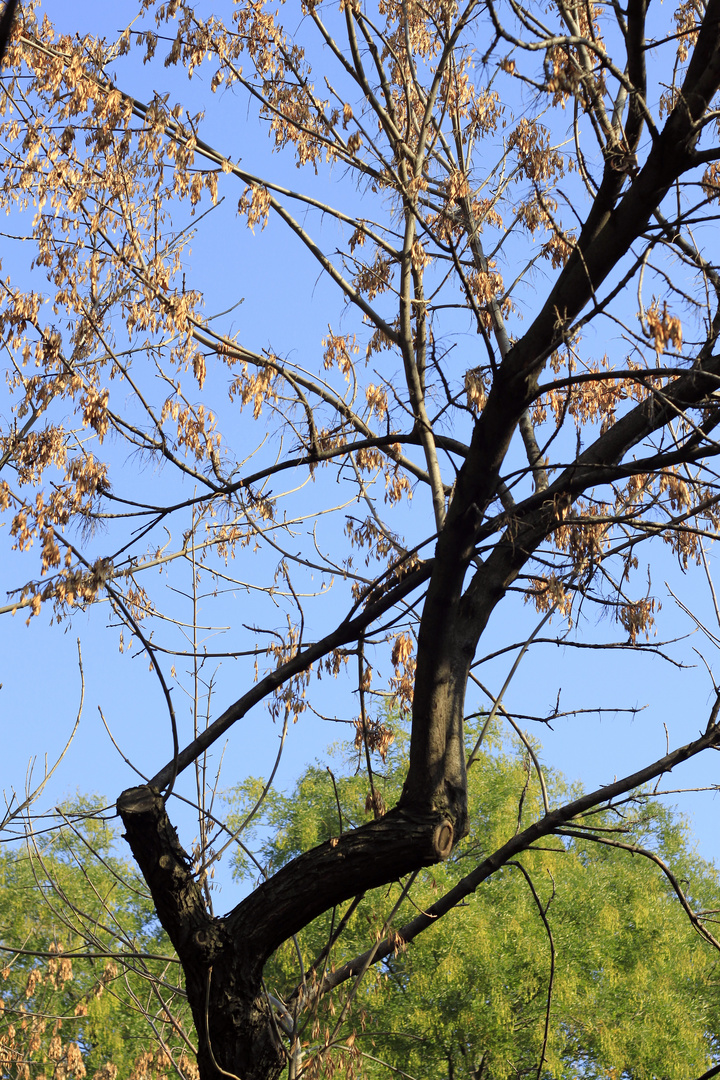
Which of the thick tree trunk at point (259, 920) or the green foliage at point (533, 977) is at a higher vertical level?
the green foliage at point (533, 977)

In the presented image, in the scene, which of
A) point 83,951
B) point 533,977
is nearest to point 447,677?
point 533,977

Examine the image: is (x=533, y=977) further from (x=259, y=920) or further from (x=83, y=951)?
(x=259, y=920)

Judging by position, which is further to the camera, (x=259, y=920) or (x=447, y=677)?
(x=447, y=677)

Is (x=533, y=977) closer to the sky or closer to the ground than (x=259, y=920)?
closer to the sky

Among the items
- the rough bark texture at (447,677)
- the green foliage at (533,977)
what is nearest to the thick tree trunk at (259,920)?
the rough bark texture at (447,677)

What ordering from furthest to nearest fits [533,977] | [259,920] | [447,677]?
[533,977], [447,677], [259,920]

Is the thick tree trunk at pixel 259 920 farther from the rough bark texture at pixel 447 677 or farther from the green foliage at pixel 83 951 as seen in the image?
the green foliage at pixel 83 951

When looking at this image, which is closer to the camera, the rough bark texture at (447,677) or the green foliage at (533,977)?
the rough bark texture at (447,677)

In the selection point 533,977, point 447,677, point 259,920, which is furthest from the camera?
point 533,977

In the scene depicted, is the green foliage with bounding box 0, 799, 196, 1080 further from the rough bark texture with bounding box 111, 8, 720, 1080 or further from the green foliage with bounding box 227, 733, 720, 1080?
the rough bark texture with bounding box 111, 8, 720, 1080

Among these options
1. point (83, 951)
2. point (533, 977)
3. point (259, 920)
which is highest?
point (533, 977)

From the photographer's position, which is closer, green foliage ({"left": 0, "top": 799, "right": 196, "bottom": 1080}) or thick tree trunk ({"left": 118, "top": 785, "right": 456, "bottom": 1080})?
thick tree trunk ({"left": 118, "top": 785, "right": 456, "bottom": 1080})

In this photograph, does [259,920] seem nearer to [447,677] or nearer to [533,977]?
[447,677]

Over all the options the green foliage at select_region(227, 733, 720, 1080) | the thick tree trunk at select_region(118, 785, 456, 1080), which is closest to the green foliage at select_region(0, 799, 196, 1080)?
the green foliage at select_region(227, 733, 720, 1080)
